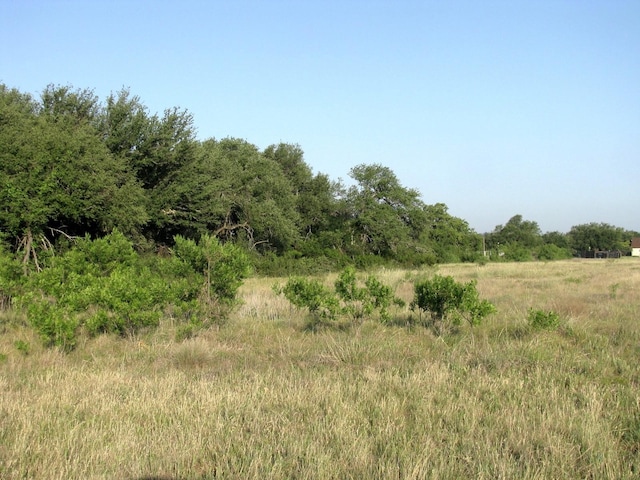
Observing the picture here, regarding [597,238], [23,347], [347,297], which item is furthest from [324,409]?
[597,238]

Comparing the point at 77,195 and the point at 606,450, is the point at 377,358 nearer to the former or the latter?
the point at 606,450

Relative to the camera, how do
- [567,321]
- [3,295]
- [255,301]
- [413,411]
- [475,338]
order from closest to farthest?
[413,411]
[475,338]
[567,321]
[3,295]
[255,301]

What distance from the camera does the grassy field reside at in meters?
3.76

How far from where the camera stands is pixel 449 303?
937cm

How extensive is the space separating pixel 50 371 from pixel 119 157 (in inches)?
716

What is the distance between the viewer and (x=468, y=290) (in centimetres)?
925

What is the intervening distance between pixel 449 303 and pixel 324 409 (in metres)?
5.04

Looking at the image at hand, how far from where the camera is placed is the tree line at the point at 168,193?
1698cm

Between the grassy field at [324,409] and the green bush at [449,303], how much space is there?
0.71m

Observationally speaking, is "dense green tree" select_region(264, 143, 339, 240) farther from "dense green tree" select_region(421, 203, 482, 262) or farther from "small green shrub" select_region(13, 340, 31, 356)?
"small green shrub" select_region(13, 340, 31, 356)

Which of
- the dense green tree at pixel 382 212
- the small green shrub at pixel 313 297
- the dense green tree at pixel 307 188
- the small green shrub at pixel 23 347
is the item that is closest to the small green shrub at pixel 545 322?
the small green shrub at pixel 313 297

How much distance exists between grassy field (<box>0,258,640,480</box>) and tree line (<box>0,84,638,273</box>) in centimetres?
395

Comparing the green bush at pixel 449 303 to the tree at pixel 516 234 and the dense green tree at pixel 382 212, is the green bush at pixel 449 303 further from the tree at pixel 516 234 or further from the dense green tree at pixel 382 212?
the tree at pixel 516 234

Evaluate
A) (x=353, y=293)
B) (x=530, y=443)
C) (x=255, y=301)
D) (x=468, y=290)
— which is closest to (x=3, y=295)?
(x=255, y=301)
